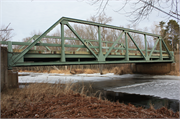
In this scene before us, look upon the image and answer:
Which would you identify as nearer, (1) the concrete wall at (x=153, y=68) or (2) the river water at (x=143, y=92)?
(2) the river water at (x=143, y=92)

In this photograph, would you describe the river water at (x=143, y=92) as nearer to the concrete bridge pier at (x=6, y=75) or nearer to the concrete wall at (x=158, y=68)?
the concrete bridge pier at (x=6, y=75)

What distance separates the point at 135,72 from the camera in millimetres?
26219

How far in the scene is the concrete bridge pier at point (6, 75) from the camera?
6.93 meters

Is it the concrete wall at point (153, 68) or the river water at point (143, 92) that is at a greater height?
the concrete wall at point (153, 68)

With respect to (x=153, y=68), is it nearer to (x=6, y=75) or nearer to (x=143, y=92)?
(x=143, y=92)

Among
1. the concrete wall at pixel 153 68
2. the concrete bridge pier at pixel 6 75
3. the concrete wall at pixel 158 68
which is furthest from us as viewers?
the concrete wall at pixel 153 68

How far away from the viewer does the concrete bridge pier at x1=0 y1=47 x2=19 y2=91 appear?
6.93 meters

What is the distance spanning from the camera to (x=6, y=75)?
734cm

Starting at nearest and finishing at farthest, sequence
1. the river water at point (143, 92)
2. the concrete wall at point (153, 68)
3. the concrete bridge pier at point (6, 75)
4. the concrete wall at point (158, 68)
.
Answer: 1. the concrete bridge pier at point (6, 75)
2. the river water at point (143, 92)
3. the concrete wall at point (158, 68)
4. the concrete wall at point (153, 68)

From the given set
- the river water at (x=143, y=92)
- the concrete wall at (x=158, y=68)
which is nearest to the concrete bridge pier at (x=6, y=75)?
the river water at (x=143, y=92)

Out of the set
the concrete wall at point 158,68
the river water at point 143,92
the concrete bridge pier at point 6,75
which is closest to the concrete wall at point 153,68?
the concrete wall at point 158,68

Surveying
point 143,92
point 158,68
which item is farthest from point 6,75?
point 158,68

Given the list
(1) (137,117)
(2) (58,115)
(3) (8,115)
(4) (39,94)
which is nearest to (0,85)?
(4) (39,94)

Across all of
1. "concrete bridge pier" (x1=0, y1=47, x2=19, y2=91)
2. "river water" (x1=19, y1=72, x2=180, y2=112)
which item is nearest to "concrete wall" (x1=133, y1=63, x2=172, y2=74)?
"river water" (x1=19, y1=72, x2=180, y2=112)
